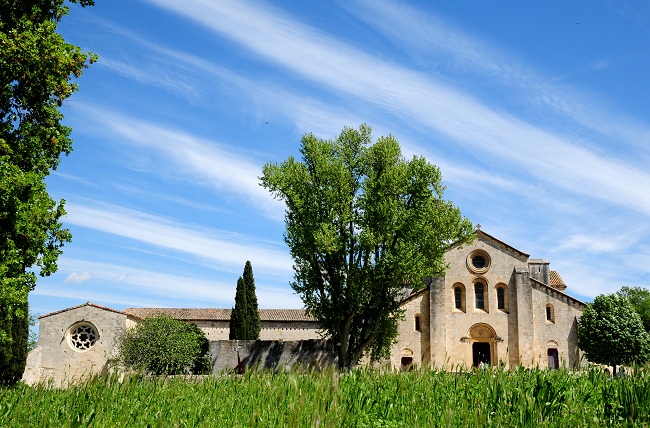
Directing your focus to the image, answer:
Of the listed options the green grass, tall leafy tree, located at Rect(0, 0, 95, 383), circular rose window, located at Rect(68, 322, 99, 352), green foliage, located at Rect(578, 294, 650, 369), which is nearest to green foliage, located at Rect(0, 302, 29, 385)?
circular rose window, located at Rect(68, 322, 99, 352)

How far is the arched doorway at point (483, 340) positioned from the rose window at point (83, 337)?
29.4 metres

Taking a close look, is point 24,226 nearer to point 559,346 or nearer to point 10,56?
point 10,56

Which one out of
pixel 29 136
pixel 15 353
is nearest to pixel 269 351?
pixel 15 353

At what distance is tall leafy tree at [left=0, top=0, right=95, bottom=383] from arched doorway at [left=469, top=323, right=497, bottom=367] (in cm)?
3576

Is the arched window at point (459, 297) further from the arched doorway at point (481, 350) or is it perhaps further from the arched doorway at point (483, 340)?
the arched doorway at point (481, 350)

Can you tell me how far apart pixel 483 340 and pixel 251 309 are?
65.4 ft

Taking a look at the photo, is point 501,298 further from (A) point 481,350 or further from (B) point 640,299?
(B) point 640,299

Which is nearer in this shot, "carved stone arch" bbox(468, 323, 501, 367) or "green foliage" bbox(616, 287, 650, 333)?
"carved stone arch" bbox(468, 323, 501, 367)

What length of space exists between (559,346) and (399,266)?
1890 centimetres

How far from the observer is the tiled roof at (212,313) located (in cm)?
5878

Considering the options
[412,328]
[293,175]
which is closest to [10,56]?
[293,175]

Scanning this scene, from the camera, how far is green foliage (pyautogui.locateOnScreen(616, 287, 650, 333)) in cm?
7350

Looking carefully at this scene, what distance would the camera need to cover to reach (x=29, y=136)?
17.7m

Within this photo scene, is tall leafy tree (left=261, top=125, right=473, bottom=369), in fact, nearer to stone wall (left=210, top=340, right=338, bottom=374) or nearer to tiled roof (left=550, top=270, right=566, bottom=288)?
stone wall (left=210, top=340, right=338, bottom=374)
